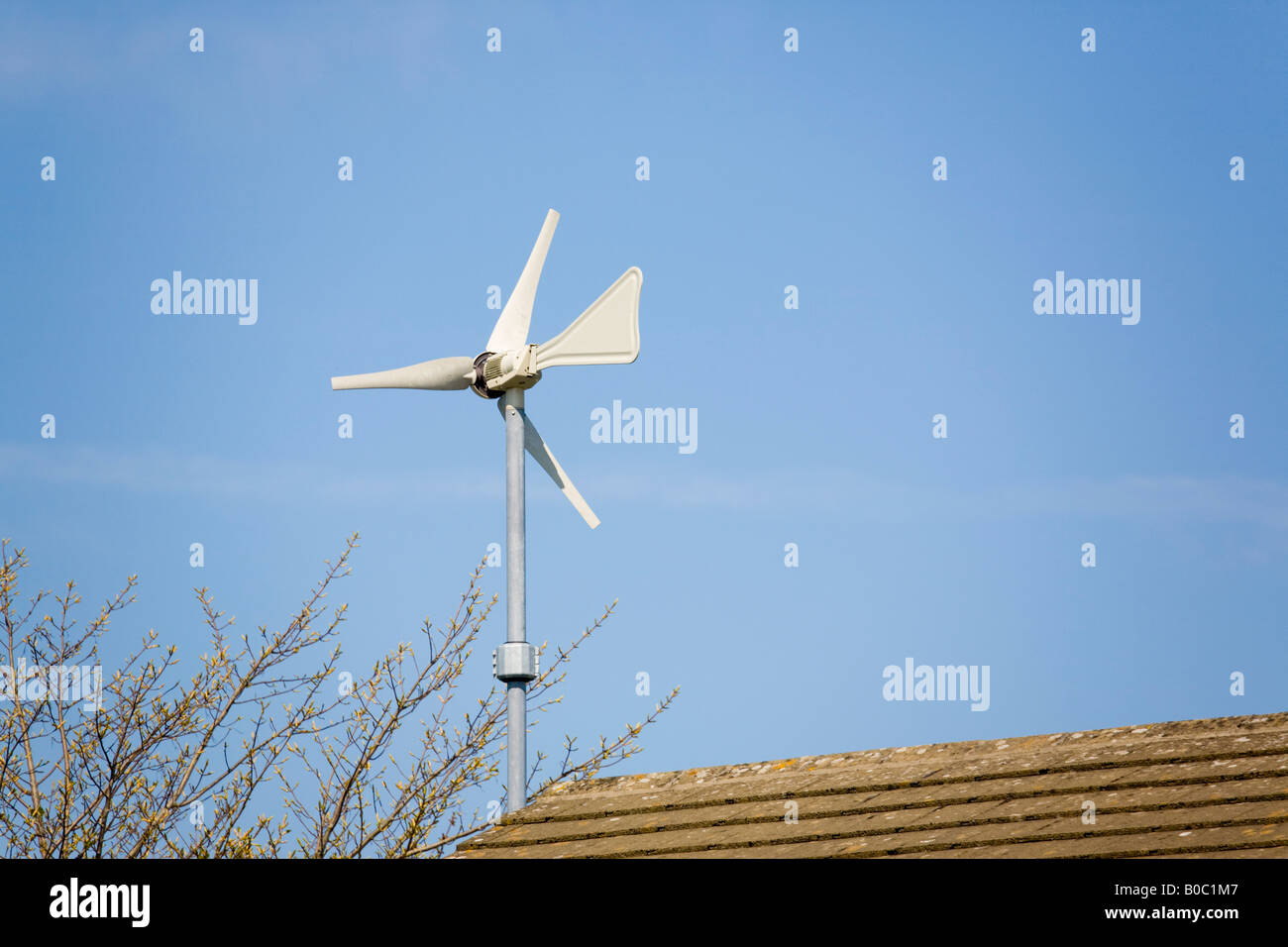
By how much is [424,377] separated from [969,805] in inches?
300

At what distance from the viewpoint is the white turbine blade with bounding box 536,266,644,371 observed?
12.5m

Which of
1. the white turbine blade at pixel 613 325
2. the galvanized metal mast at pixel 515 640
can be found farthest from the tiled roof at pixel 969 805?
the white turbine blade at pixel 613 325

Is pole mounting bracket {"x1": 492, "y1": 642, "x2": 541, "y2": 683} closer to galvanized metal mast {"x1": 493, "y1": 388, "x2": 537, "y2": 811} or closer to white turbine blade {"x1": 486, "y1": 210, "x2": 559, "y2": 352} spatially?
galvanized metal mast {"x1": 493, "y1": 388, "x2": 537, "y2": 811}

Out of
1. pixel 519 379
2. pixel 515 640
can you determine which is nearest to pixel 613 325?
pixel 519 379

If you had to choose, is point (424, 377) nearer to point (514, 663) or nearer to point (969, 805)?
point (514, 663)

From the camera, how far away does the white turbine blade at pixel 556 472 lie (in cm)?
1323

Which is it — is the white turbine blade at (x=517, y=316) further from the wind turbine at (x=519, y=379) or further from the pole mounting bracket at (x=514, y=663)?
→ the pole mounting bracket at (x=514, y=663)

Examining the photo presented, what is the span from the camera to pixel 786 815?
7379 millimetres

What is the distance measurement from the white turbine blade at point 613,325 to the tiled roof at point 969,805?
4.72m

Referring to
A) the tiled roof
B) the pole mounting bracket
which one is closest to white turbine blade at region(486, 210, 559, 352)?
the pole mounting bracket

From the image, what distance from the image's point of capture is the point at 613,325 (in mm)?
12492

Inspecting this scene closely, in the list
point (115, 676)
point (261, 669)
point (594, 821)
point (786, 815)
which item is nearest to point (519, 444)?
point (261, 669)
